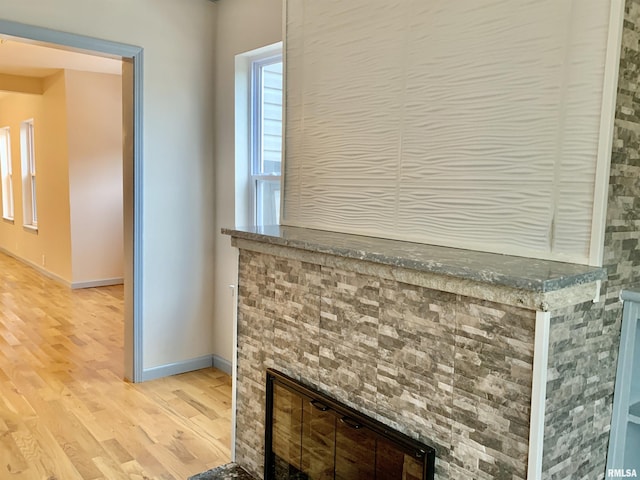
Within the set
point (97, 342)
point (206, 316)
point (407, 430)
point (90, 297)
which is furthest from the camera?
point (90, 297)

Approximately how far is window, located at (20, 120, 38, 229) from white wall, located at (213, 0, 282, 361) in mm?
5201

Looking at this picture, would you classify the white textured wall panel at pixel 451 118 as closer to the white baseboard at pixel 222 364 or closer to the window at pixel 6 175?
the white baseboard at pixel 222 364

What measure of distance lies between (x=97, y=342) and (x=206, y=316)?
48.7 inches

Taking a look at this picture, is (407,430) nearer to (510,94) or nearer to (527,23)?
(510,94)

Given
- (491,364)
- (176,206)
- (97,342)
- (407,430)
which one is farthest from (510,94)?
(97,342)

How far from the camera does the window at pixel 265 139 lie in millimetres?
3441

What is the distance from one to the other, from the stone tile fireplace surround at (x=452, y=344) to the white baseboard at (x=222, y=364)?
176 centimetres

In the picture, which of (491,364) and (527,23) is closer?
(491,364)

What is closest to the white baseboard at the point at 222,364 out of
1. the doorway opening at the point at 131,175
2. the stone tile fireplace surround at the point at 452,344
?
the doorway opening at the point at 131,175

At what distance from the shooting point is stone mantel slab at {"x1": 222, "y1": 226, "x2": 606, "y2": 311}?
4.07 ft

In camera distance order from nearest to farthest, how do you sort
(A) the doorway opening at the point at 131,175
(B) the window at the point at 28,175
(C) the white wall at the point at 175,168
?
1. (A) the doorway opening at the point at 131,175
2. (C) the white wall at the point at 175,168
3. (B) the window at the point at 28,175

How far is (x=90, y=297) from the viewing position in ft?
19.6

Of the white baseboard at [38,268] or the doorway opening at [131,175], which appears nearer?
the doorway opening at [131,175]

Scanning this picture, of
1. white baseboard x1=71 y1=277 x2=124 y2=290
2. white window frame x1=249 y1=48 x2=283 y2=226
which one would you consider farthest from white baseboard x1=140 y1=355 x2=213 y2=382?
white baseboard x1=71 y1=277 x2=124 y2=290
